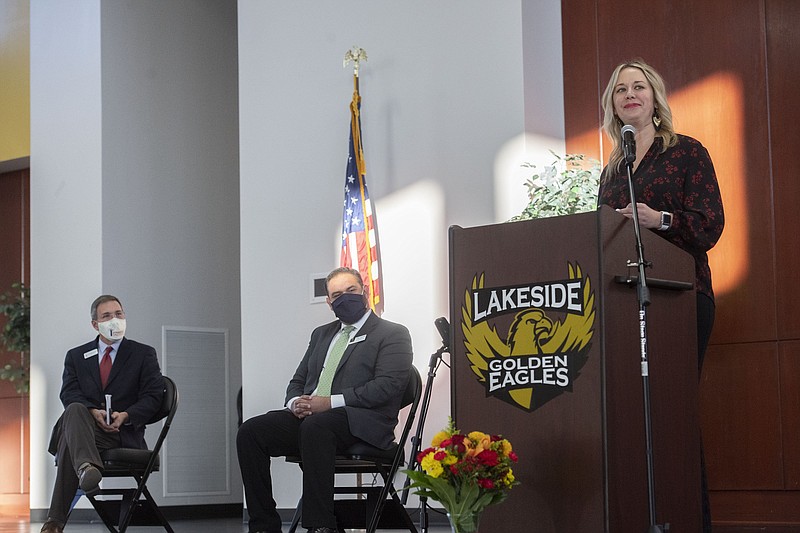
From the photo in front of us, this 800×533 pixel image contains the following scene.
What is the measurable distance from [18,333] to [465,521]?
656cm

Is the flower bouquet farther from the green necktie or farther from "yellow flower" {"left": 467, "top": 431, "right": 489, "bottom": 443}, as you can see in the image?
the green necktie

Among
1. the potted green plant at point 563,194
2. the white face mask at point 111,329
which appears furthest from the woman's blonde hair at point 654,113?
the white face mask at point 111,329

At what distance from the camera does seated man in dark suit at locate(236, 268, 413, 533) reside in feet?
14.7

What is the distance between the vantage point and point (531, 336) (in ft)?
10.1

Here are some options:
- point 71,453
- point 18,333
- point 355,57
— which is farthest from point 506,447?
point 18,333

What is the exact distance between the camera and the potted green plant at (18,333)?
8711 millimetres

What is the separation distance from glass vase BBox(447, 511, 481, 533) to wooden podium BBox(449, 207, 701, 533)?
7cm

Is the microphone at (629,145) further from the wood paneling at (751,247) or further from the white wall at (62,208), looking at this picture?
the white wall at (62,208)

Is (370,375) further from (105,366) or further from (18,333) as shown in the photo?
(18,333)

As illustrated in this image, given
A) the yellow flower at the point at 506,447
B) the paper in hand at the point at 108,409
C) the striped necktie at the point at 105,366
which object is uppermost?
the striped necktie at the point at 105,366

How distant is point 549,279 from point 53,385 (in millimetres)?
5738

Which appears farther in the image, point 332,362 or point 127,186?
point 127,186

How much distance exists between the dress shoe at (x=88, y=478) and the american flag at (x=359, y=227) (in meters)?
2.02

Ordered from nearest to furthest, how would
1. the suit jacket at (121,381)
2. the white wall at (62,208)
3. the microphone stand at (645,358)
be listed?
the microphone stand at (645,358) < the suit jacket at (121,381) < the white wall at (62,208)
